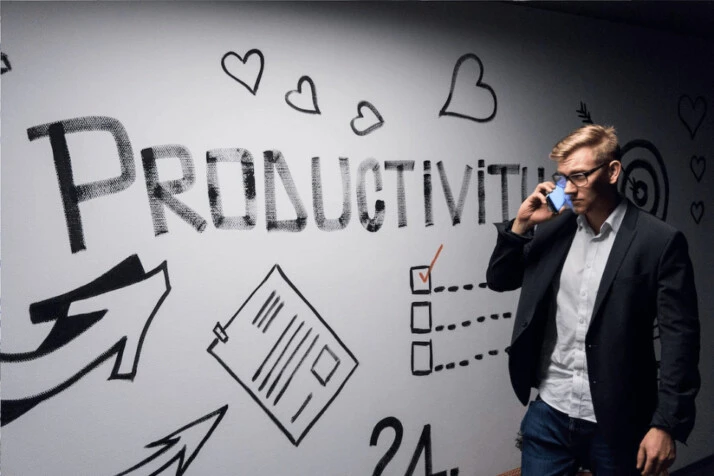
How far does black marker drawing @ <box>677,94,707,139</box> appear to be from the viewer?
3.49m

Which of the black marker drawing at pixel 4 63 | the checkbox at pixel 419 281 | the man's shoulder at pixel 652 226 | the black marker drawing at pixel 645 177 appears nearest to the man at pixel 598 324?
the man's shoulder at pixel 652 226

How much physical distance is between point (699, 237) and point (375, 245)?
7.83 ft

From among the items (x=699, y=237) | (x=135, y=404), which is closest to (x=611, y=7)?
(x=699, y=237)

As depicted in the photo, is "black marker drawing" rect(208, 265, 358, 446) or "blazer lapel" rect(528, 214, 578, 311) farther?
"black marker drawing" rect(208, 265, 358, 446)

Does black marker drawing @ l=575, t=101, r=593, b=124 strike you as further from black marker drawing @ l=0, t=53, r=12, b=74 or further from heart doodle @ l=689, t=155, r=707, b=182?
black marker drawing @ l=0, t=53, r=12, b=74

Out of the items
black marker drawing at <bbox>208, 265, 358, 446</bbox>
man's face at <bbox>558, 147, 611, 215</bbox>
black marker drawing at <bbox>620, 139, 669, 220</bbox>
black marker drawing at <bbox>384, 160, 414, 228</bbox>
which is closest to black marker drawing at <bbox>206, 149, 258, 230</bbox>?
black marker drawing at <bbox>208, 265, 358, 446</bbox>

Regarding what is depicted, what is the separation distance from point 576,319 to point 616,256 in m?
0.25

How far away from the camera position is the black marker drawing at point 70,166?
1846 millimetres

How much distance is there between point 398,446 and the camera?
2.58 m

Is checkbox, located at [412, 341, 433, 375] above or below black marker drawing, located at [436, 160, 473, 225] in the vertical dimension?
below

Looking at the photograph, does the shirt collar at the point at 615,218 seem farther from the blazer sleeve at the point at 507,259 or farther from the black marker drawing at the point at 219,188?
the black marker drawing at the point at 219,188

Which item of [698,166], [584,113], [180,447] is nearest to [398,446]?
[180,447]

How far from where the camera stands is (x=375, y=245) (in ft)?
8.07

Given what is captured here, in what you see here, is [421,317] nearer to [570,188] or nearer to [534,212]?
[534,212]
